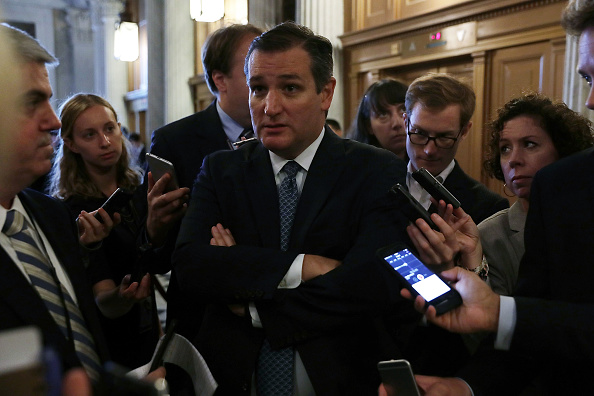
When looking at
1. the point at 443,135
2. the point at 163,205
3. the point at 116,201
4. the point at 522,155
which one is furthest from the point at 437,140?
the point at 116,201

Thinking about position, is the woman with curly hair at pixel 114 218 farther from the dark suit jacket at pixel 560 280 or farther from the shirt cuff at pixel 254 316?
the dark suit jacket at pixel 560 280

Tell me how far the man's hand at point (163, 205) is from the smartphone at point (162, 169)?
0.02m

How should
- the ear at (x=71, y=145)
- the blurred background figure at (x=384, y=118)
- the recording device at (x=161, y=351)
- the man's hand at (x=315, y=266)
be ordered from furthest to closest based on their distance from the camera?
the blurred background figure at (x=384, y=118) → the ear at (x=71, y=145) → the man's hand at (x=315, y=266) → the recording device at (x=161, y=351)

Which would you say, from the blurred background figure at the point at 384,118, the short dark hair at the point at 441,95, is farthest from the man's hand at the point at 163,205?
the blurred background figure at the point at 384,118

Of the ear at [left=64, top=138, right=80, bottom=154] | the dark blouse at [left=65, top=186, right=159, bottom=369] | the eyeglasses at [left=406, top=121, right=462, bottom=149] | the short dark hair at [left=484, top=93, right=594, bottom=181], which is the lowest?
the dark blouse at [left=65, top=186, right=159, bottom=369]

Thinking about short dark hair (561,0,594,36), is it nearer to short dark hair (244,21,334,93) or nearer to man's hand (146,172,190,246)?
short dark hair (244,21,334,93)

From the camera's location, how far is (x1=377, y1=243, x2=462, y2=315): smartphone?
4.21 ft

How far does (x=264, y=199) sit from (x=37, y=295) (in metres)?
0.71

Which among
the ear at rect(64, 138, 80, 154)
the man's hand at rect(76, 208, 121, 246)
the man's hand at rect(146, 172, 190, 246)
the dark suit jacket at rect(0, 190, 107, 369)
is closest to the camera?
the dark suit jacket at rect(0, 190, 107, 369)

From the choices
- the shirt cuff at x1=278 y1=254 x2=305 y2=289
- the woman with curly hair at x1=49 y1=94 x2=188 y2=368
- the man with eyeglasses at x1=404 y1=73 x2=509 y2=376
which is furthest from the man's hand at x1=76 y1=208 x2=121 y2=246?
the man with eyeglasses at x1=404 y1=73 x2=509 y2=376

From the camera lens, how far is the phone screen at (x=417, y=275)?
1.30 m

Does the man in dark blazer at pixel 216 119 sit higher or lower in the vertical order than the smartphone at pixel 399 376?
higher

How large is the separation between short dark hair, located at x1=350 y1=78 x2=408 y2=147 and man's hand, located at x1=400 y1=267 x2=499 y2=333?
67.2 inches

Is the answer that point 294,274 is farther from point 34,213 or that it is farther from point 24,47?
point 24,47
